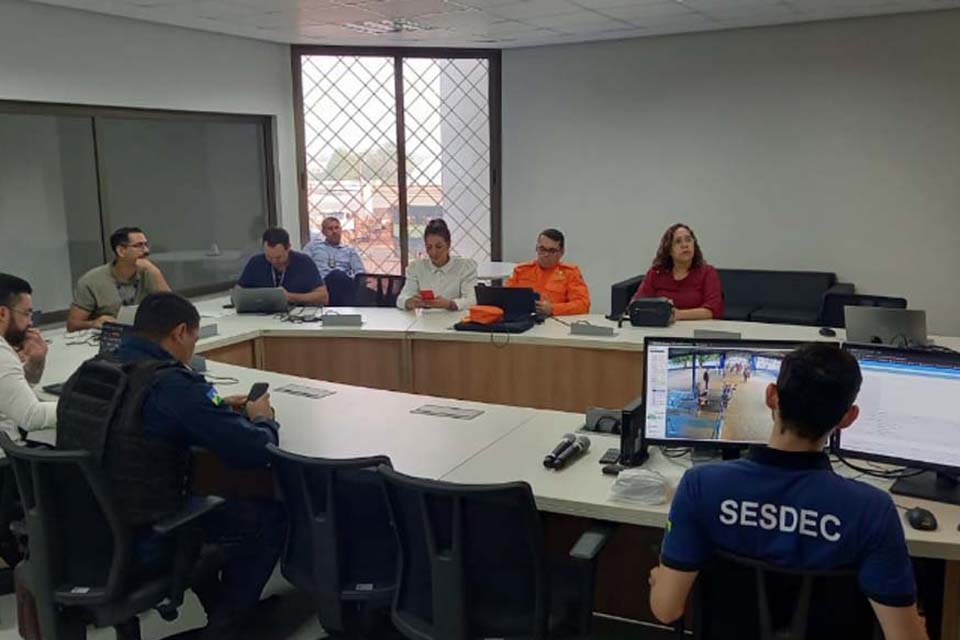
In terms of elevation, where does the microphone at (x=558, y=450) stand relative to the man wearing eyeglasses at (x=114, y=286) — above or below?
below

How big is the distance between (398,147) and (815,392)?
618 cm

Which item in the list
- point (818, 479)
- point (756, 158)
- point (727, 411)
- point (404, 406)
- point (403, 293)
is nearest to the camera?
point (818, 479)

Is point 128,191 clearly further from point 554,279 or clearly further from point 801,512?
point 801,512

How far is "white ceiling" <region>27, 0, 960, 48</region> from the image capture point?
5.35 m

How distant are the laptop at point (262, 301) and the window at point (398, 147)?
257 centimetres

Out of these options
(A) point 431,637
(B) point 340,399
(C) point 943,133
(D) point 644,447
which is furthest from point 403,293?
(C) point 943,133

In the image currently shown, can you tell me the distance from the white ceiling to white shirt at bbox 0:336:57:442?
3046 millimetres

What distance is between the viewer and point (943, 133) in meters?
6.20

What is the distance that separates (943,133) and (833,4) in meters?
1.38

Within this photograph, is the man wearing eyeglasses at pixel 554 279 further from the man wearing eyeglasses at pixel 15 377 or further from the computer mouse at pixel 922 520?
the computer mouse at pixel 922 520

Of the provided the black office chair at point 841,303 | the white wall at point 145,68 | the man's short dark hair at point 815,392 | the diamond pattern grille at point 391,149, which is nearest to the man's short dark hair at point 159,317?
the man's short dark hair at point 815,392

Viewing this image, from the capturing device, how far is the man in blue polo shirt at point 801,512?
1.59 m

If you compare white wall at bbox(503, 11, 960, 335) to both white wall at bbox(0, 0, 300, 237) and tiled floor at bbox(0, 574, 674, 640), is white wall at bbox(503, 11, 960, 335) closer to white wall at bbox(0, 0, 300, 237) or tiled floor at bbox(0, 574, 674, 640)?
white wall at bbox(0, 0, 300, 237)

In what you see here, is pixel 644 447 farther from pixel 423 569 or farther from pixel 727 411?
pixel 423 569
